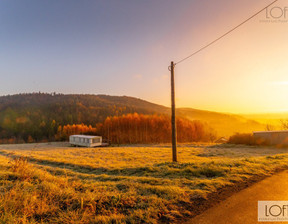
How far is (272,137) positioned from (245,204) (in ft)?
115

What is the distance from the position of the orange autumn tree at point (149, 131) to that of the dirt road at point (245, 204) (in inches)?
2411

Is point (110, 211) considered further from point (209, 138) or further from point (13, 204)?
point (209, 138)

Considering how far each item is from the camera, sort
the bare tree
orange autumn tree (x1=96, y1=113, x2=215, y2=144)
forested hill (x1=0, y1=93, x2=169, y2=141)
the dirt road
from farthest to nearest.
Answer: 1. forested hill (x1=0, y1=93, x2=169, y2=141)
2. orange autumn tree (x1=96, y1=113, x2=215, y2=144)
3. the bare tree
4. the dirt road

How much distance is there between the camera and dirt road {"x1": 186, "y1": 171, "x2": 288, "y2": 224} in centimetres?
390

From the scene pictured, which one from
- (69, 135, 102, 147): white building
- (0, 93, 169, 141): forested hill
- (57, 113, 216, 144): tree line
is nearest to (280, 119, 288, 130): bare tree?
(57, 113, 216, 144): tree line

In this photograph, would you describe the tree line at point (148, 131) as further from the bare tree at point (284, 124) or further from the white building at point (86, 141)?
the bare tree at point (284, 124)

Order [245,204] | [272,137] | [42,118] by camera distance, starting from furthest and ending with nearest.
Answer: [42,118] < [272,137] < [245,204]

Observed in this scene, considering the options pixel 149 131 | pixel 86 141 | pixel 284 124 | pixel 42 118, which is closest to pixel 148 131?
pixel 149 131

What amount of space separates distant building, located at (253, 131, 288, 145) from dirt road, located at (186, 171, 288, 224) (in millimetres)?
30851

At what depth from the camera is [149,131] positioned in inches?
2815

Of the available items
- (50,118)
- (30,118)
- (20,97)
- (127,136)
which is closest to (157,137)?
(127,136)

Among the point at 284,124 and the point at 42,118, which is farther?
the point at 42,118

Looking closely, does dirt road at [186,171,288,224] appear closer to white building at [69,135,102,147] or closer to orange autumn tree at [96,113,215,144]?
white building at [69,135,102,147]

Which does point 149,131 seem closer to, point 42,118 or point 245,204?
point 245,204
